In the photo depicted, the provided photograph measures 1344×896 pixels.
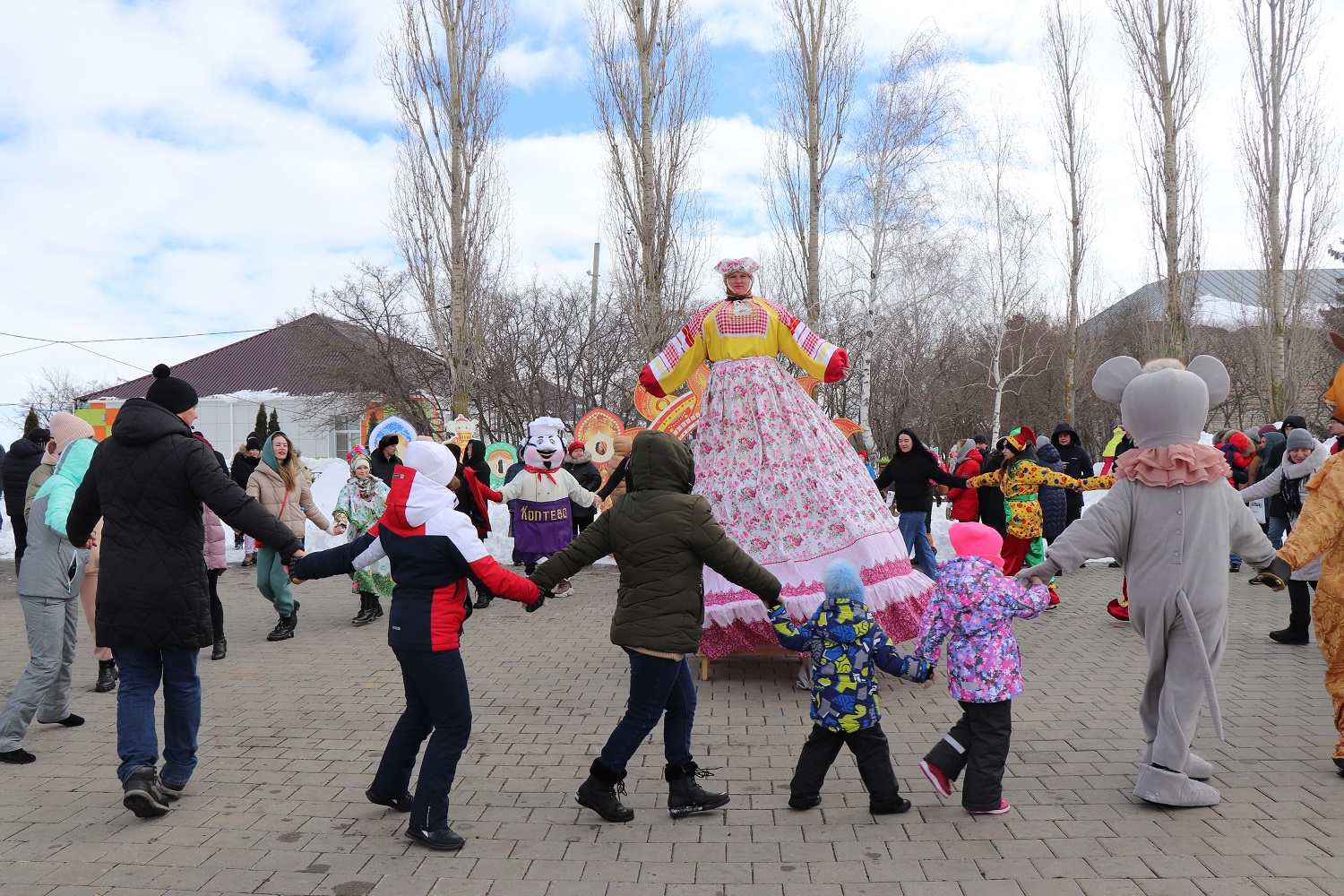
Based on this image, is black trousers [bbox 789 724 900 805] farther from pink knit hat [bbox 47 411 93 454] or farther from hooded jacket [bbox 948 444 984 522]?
hooded jacket [bbox 948 444 984 522]

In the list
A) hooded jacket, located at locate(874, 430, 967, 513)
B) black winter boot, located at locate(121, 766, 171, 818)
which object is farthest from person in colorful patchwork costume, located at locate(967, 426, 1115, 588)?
black winter boot, located at locate(121, 766, 171, 818)

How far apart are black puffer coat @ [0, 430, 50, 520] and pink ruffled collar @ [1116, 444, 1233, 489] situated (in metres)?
8.72

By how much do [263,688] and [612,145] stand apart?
12785mm

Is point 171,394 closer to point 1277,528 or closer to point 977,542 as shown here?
point 977,542

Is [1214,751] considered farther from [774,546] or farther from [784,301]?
[784,301]

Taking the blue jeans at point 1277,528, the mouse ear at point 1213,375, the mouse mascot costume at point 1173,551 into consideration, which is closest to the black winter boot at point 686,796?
the mouse mascot costume at point 1173,551

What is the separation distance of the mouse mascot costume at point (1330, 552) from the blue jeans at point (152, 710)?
505 centimetres

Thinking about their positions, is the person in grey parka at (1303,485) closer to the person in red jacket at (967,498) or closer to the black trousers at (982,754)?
the person in red jacket at (967,498)

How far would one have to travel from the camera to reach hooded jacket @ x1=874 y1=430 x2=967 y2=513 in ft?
31.4

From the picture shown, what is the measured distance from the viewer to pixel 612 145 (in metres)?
17.0

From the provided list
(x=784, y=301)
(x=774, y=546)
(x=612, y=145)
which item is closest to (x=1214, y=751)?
(x=774, y=546)

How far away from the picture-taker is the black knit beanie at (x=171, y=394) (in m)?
4.43

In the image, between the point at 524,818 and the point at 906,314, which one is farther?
the point at 906,314

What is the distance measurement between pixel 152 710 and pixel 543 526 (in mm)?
6104
